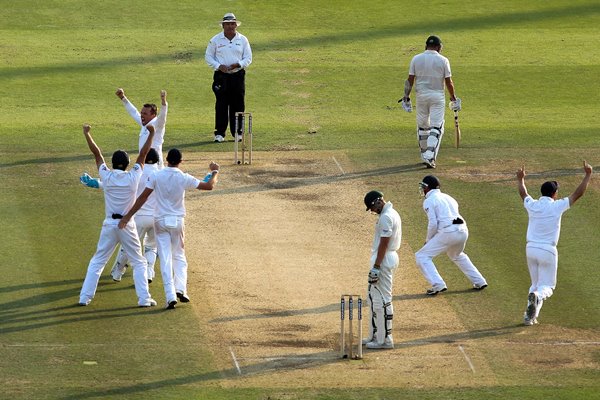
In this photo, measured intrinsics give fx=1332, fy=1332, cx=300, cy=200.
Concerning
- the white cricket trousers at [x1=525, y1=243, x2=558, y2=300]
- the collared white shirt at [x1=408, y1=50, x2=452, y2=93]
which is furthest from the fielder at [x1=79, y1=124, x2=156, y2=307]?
the collared white shirt at [x1=408, y1=50, x2=452, y2=93]

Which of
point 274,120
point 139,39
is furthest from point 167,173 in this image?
point 139,39

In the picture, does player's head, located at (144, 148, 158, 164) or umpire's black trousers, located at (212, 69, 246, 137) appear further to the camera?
umpire's black trousers, located at (212, 69, 246, 137)

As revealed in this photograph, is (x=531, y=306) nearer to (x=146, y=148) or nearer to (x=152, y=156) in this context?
(x=152, y=156)

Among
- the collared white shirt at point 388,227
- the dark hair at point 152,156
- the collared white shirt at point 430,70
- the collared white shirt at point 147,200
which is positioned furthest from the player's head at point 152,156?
→ the collared white shirt at point 430,70

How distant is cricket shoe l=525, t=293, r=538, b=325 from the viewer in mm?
18359

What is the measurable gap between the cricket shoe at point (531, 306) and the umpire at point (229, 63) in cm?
1085

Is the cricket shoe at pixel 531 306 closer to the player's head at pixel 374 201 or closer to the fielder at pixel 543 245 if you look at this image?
the fielder at pixel 543 245

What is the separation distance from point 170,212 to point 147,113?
8.62 feet

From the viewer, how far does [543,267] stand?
18.5 m

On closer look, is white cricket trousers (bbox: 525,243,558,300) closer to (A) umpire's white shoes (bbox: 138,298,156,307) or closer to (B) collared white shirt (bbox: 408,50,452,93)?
(A) umpire's white shoes (bbox: 138,298,156,307)

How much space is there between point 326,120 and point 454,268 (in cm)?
1014

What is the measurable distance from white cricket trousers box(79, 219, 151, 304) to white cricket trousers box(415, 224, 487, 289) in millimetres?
4050

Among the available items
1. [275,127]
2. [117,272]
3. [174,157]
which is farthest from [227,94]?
[174,157]

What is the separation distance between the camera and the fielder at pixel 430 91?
25688 millimetres
